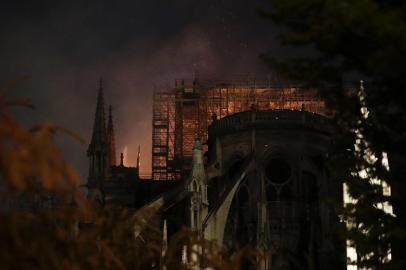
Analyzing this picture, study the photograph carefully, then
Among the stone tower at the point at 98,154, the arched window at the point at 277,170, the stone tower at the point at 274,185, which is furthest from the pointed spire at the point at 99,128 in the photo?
the arched window at the point at 277,170

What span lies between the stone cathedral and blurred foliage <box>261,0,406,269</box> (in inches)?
725

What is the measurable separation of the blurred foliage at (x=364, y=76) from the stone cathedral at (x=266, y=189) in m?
18.4

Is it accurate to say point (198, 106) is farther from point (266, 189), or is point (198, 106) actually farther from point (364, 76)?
point (364, 76)

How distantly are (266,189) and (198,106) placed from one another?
10.6m

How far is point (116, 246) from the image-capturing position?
1088 centimetres

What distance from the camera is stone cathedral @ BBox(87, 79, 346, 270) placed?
102ft

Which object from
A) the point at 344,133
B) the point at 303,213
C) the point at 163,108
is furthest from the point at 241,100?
the point at 344,133

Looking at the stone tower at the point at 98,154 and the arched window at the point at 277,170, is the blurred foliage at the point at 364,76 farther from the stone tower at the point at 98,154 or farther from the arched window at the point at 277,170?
the stone tower at the point at 98,154

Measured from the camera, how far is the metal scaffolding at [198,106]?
144ft

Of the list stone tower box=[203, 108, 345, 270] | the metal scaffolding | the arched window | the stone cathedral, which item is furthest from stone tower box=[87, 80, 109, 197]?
the arched window

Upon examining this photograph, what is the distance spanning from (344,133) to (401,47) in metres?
2.60

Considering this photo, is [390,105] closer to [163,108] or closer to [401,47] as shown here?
[401,47]

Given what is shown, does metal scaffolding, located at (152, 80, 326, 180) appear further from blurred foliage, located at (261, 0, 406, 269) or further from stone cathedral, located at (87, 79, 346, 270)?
blurred foliage, located at (261, 0, 406, 269)

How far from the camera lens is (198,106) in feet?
146
